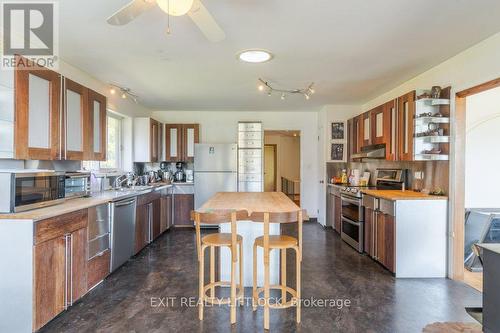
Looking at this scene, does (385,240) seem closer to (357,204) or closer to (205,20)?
(357,204)

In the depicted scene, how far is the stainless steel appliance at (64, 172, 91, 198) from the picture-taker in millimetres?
3014

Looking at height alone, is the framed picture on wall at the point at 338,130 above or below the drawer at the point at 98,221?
above

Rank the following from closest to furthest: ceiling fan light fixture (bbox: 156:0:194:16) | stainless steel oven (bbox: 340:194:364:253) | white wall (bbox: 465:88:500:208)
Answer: ceiling fan light fixture (bbox: 156:0:194:16)
white wall (bbox: 465:88:500:208)
stainless steel oven (bbox: 340:194:364:253)

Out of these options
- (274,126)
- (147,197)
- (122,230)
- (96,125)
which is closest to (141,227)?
(147,197)

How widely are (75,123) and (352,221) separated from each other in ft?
12.9

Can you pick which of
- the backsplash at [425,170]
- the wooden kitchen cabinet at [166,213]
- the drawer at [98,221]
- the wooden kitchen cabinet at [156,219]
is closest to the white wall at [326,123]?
the backsplash at [425,170]

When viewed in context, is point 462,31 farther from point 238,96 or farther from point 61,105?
point 61,105

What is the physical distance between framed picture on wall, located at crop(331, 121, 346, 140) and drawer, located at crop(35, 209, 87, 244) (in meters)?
4.64

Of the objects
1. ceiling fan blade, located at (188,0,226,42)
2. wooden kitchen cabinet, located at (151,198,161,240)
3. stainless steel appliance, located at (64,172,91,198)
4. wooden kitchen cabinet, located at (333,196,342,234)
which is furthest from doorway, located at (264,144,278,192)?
ceiling fan blade, located at (188,0,226,42)

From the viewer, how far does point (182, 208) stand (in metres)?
5.73

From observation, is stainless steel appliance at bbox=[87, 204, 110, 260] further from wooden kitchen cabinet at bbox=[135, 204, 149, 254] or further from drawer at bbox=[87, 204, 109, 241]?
wooden kitchen cabinet at bbox=[135, 204, 149, 254]

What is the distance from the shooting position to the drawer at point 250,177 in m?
5.96

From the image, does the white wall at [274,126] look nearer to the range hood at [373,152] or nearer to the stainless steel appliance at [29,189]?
the range hood at [373,152]

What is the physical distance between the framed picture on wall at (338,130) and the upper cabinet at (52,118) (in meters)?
4.23
